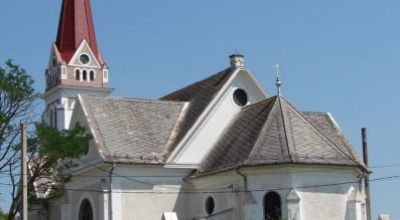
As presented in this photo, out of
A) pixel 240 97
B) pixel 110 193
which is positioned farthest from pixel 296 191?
pixel 110 193

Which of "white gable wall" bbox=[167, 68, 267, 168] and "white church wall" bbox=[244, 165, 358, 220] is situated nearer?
"white church wall" bbox=[244, 165, 358, 220]

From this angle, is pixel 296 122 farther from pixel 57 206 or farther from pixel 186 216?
pixel 57 206

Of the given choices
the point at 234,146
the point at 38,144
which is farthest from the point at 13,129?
the point at 234,146

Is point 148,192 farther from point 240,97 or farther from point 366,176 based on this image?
point 366,176

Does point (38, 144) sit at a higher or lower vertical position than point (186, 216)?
→ higher

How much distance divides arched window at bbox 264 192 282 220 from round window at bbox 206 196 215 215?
3.43 meters

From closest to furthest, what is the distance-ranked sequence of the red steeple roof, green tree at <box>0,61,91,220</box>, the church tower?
green tree at <box>0,61,91,220</box> < the red steeple roof < the church tower

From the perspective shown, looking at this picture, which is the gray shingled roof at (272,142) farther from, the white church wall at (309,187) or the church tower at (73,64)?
the church tower at (73,64)

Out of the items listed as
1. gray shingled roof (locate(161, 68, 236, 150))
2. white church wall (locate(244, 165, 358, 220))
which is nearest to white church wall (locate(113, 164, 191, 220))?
gray shingled roof (locate(161, 68, 236, 150))

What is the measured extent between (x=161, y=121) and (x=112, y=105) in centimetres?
270

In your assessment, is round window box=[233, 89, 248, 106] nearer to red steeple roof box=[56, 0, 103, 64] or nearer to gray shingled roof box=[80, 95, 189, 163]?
gray shingled roof box=[80, 95, 189, 163]

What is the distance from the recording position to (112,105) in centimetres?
5200

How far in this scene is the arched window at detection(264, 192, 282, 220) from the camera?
45.9 meters

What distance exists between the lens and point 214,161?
49500 millimetres
